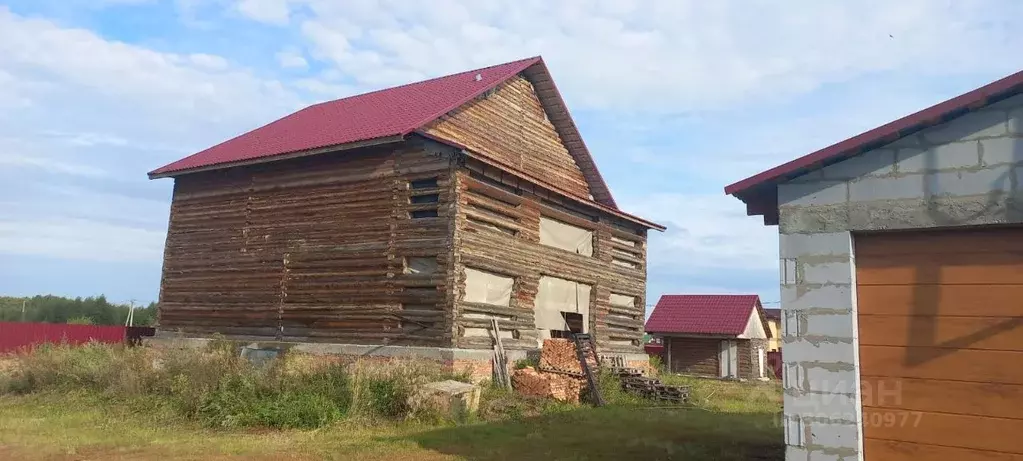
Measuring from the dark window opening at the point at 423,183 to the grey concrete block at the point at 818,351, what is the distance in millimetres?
10799

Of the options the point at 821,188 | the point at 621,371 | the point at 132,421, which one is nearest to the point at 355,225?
the point at 132,421

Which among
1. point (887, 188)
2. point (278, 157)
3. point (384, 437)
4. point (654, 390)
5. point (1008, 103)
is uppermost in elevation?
point (278, 157)

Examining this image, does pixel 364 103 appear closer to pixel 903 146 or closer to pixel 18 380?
pixel 18 380

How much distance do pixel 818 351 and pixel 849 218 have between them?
4.32 ft

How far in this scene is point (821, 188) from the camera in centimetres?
685

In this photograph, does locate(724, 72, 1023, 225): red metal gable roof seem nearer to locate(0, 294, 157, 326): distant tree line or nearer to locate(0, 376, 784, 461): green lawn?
locate(0, 376, 784, 461): green lawn

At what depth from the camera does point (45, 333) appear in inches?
975

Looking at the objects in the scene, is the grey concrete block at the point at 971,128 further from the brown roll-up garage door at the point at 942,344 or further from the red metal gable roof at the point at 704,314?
the red metal gable roof at the point at 704,314

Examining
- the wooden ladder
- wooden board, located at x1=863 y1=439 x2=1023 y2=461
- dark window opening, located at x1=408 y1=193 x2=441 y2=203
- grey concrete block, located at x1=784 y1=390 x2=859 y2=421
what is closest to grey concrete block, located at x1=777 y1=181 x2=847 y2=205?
grey concrete block, located at x1=784 y1=390 x2=859 y2=421

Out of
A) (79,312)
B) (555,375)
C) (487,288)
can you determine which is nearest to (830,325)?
(555,375)

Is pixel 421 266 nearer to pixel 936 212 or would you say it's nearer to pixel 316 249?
pixel 316 249

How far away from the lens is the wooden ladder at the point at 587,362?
51.9ft

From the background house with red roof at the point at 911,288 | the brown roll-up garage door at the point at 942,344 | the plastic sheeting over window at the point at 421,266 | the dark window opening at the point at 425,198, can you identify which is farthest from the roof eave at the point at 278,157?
the brown roll-up garage door at the point at 942,344

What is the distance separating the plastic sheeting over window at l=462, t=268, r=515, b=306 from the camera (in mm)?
16172
